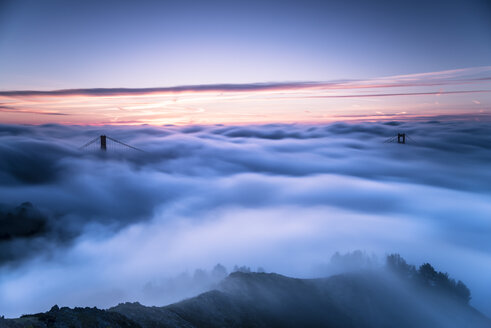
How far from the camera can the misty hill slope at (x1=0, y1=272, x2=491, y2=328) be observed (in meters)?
27.4

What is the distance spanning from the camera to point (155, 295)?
7419cm

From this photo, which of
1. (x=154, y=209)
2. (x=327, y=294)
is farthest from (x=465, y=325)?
(x=154, y=209)

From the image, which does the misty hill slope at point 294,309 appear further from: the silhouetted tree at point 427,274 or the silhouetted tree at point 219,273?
the silhouetted tree at point 219,273

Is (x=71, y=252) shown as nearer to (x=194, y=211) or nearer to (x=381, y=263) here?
(x=194, y=211)

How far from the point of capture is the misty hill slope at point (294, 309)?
27.4 metres

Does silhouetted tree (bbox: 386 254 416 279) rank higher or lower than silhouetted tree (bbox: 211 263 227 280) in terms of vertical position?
higher

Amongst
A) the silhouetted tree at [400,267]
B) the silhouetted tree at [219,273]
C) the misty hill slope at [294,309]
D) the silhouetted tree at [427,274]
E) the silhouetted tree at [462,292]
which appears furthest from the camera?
the silhouetted tree at [219,273]

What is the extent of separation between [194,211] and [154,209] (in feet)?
93.8

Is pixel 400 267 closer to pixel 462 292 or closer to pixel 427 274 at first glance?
pixel 427 274

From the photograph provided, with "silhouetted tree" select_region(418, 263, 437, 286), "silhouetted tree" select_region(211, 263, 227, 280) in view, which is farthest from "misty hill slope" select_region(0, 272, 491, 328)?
"silhouetted tree" select_region(211, 263, 227, 280)

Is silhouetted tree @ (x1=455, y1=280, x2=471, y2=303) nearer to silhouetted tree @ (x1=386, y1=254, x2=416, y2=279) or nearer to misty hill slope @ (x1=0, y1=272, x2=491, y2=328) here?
misty hill slope @ (x1=0, y1=272, x2=491, y2=328)

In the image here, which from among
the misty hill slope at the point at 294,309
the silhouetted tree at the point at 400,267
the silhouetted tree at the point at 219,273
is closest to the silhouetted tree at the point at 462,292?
the misty hill slope at the point at 294,309

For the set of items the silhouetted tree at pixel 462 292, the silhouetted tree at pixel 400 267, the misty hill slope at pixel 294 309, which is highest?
the misty hill slope at pixel 294 309

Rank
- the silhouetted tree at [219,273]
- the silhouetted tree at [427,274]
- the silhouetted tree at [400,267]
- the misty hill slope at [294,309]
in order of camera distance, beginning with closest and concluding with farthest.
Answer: the misty hill slope at [294,309]
the silhouetted tree at [400,267]
the silhouetted tree at [427,274]
the silhouetted tree at [219,273]
